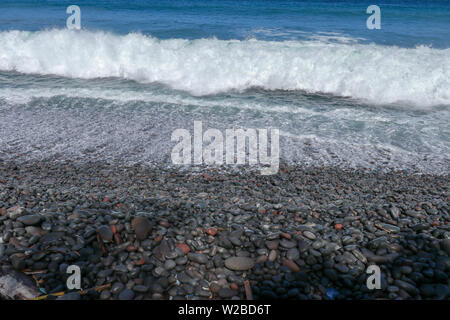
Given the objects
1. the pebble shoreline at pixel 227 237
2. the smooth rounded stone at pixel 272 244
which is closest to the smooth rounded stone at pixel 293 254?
the pebble shoreline at pixel 227 237

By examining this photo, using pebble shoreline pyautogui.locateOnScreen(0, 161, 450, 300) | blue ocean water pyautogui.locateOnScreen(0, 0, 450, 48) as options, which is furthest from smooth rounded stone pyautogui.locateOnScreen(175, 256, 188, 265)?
blue ocean water pyautogui.locateOnScreen(0, 0, 450, 48)

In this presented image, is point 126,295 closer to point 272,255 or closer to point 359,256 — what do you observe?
point 272,255

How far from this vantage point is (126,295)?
263 centimetres

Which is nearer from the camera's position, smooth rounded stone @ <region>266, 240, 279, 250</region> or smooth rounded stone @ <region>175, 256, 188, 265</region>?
smooth rounded stone @ <region>175, 256, 188, 265</region>

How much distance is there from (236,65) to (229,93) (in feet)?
5.73

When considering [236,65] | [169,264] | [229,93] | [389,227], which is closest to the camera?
[169,264]

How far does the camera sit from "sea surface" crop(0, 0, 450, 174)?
616cm

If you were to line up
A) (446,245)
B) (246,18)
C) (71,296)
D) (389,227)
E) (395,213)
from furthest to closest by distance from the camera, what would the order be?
(246,18) < (395,213) < (389,227) < (446,245) < (71,296)

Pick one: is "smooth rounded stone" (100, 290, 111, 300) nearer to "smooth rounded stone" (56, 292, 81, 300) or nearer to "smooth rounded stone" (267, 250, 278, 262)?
"smooth rounded stone" (56, 292, 81, 300)

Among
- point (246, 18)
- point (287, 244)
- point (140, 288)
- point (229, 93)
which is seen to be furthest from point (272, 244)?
point (246, 18)
